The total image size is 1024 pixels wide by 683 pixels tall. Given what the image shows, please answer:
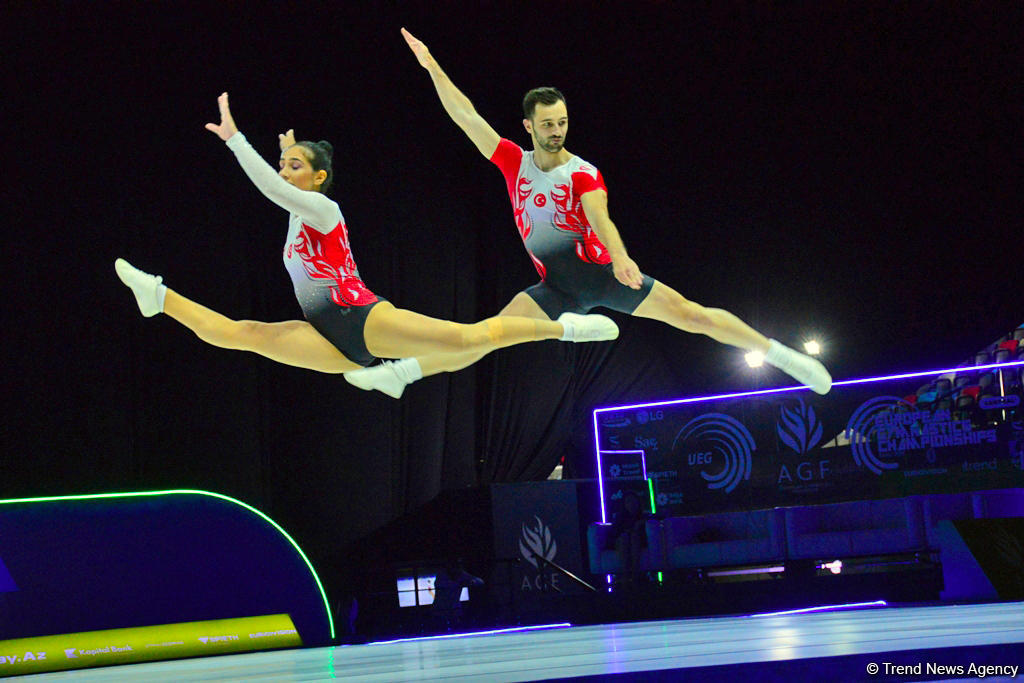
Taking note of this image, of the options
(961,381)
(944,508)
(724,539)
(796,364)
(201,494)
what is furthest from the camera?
(724,539)

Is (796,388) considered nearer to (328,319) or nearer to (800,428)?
(800,428)

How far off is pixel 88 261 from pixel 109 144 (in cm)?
66

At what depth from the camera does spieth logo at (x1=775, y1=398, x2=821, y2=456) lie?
6.86m

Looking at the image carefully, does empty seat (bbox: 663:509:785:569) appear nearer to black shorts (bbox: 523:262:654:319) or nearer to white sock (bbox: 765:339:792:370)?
white sock (bbox: 765:339:792:370)

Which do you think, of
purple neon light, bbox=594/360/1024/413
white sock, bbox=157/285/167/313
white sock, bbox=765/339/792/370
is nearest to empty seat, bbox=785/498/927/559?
purple neon light, bbox=594/360/1024/413

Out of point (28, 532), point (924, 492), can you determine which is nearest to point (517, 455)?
point (924, 492)

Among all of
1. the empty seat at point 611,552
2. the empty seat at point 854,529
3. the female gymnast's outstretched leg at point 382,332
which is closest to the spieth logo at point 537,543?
the empty seat at point 611,552

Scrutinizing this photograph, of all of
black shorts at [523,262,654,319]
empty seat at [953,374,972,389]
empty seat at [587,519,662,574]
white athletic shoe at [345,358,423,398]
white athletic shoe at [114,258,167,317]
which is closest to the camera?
white athletic shoe at [345,358,423,398]

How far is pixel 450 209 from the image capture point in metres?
6.93

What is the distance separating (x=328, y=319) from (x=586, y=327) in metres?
1.11

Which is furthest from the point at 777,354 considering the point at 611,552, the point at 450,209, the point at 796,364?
the point at 450,209

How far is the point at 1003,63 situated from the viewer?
20.9 ft

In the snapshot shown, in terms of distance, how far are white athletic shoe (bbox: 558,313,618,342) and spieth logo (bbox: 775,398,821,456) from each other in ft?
8.93

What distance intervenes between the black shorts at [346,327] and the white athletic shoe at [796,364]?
1.74m
